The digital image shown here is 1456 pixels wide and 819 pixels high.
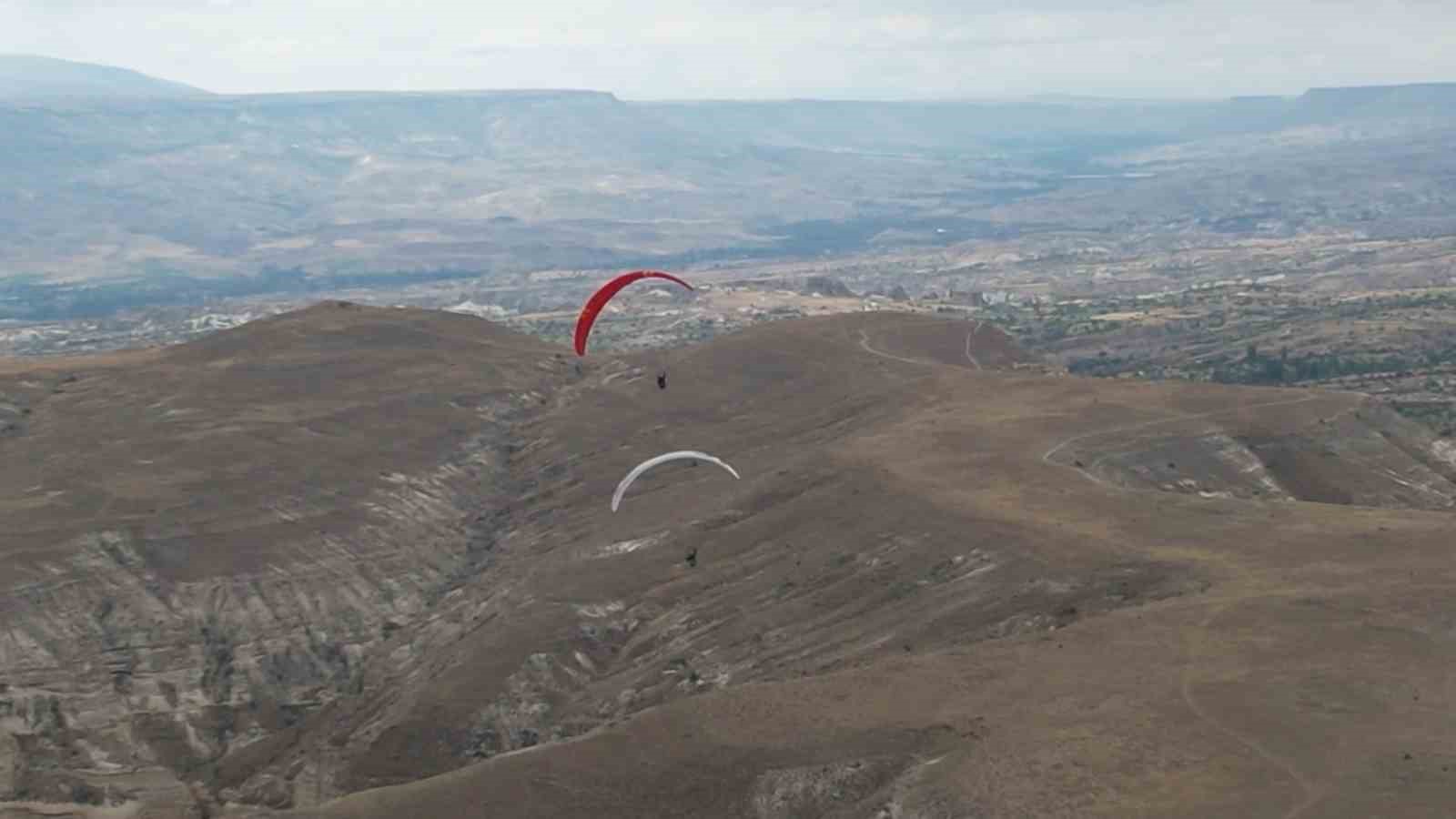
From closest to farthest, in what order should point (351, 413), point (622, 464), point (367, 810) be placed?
point (367, 810), point (622, 464), point (351, 413)

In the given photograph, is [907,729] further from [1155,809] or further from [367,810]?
[367,810]

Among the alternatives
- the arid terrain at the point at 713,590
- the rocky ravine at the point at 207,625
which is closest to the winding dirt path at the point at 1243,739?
the arid terrain at the point at 713,590

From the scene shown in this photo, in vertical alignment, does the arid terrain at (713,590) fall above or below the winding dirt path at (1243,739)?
below

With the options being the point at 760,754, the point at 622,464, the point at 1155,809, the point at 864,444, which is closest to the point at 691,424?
the point at 622,464

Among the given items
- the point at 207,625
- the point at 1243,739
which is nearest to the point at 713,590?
the point at 207,625

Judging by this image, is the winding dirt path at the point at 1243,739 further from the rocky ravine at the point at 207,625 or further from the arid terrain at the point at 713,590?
the rocky ravine at the point at 207,625

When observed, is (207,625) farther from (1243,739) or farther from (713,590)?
(1243,739)

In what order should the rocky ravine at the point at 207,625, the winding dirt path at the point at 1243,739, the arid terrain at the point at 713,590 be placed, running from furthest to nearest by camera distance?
the rocky ravine at the point at 207,625 → the arid terrain at the point at 713,590 → the winding dirt path at the point at 1243,739

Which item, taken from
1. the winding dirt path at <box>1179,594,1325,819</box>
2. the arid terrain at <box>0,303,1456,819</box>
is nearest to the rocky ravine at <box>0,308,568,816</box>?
the arid terrain at <box>0,303,1456,819</box>
